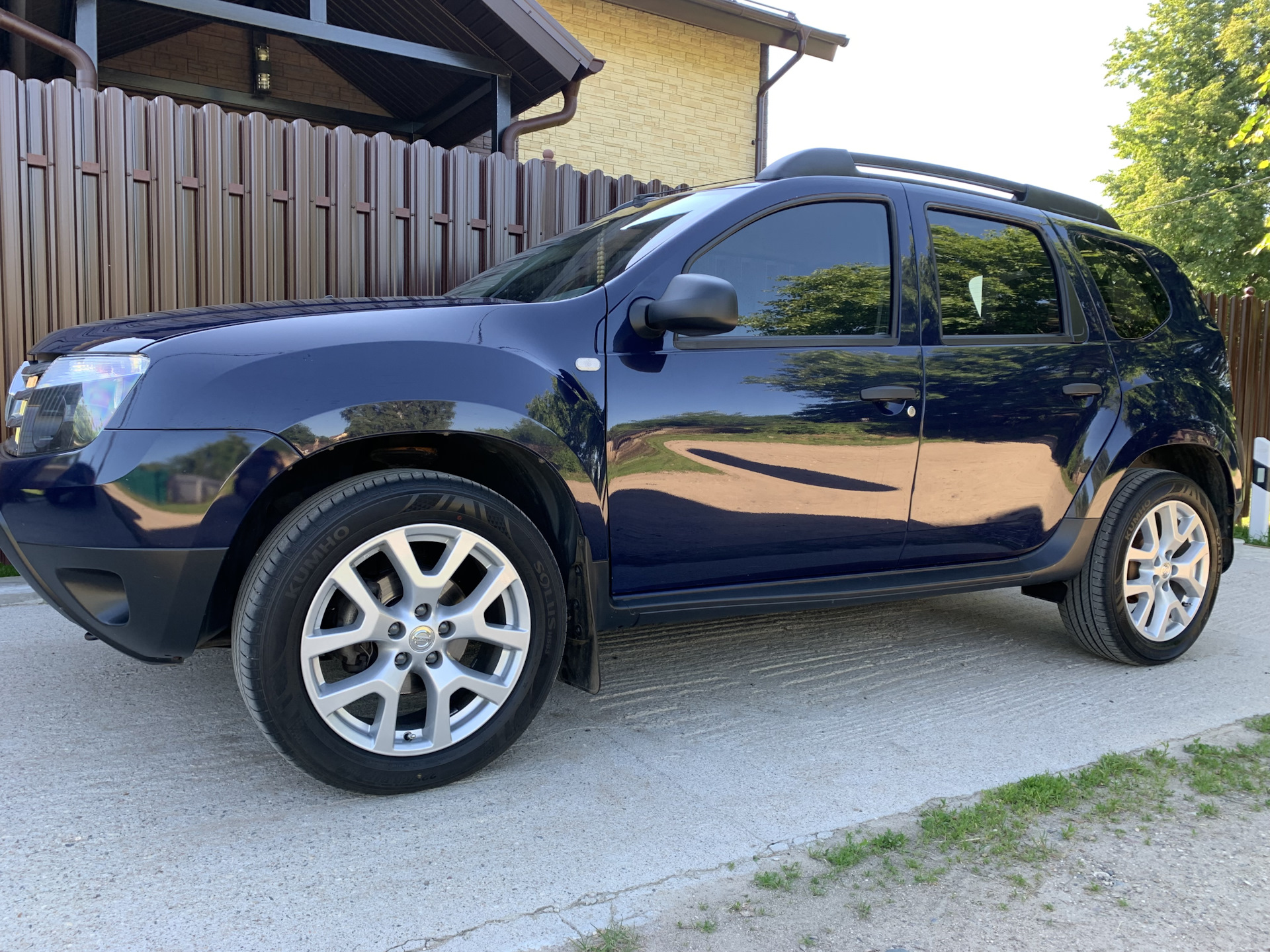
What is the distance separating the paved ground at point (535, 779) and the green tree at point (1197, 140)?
2395 centimetres

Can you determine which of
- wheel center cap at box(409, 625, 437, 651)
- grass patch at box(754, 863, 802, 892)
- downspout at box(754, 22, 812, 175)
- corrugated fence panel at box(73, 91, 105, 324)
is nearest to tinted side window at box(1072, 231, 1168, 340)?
grass patch at box(754, 863, 802, 892)

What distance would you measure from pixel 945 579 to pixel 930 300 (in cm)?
102

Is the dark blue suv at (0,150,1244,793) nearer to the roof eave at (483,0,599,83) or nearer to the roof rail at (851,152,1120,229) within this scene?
the roof rail at (851,152,1120,229)

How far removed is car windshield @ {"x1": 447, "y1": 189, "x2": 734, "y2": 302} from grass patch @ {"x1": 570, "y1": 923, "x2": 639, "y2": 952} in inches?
69.5

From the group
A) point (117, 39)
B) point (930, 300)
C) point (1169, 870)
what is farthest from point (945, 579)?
point (117, 39)

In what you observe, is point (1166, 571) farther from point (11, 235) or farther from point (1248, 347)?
point (1248, 347)

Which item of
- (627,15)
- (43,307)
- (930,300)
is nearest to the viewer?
(930,300)

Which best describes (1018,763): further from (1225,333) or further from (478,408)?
(1225,333)

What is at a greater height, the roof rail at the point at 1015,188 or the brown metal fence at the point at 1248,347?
the roof rail at the point at 1015,188

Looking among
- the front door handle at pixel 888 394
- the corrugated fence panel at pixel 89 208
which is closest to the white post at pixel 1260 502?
the front door handle at pixel 888 394

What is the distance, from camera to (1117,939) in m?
1.95

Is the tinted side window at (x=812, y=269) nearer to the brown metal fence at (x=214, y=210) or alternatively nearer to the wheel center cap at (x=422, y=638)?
the wheel center cap at (x=422, y=638)

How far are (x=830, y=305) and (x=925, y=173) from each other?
89 cm

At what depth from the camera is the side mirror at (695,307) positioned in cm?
268
